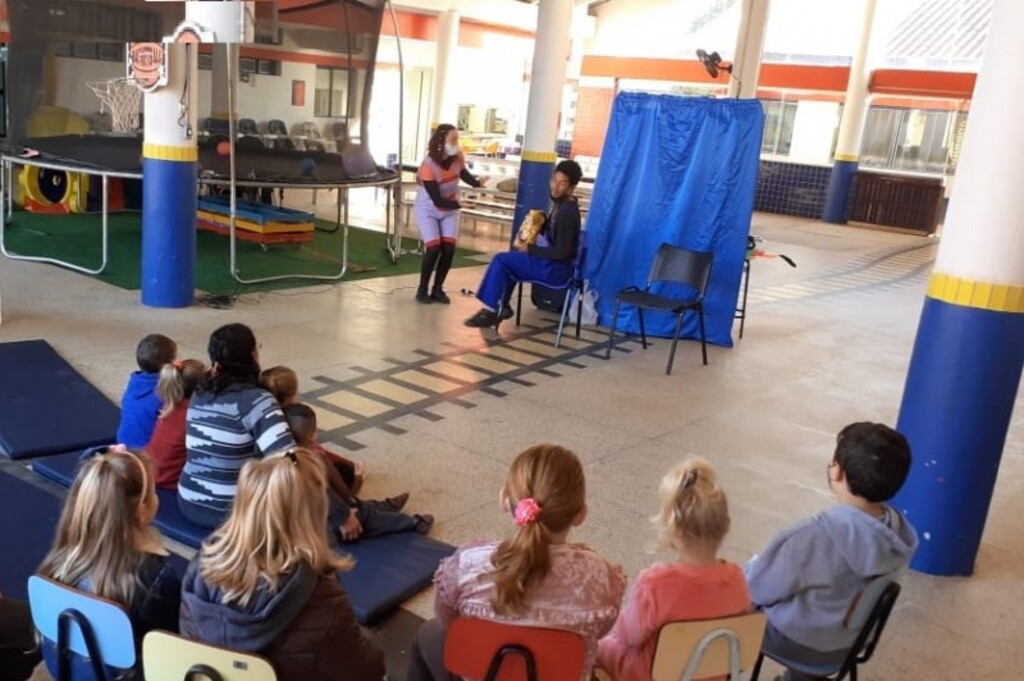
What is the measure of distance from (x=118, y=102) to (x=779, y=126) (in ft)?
45.8

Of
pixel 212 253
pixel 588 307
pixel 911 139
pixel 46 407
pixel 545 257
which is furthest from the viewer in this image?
pixel 911 139

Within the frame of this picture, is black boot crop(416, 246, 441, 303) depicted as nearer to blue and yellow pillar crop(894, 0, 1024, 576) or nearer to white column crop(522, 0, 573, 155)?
white column crop(522, 0, 573, 155)

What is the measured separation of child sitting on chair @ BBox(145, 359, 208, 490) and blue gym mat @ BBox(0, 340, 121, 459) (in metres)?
0.71

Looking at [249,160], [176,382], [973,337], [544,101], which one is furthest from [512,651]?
[249,160]

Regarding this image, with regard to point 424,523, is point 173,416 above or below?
above

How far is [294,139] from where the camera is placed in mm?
10477

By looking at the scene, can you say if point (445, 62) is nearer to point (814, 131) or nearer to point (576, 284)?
point (814, 131)

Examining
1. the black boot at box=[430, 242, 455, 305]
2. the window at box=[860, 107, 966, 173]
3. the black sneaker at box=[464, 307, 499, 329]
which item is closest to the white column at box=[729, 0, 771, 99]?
the window at box=[860, 107, 966, 173]

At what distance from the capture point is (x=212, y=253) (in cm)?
907

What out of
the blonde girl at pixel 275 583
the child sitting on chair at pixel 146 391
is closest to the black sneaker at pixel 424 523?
the child sitting on chair at pixel 146 391

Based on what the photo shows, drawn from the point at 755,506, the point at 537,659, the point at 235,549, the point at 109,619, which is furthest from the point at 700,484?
the point at 755,506

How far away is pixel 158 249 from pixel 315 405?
2477 mm

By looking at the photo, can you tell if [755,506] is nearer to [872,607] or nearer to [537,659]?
[872,607]

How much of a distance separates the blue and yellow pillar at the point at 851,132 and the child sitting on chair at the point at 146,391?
16908 millimetres
